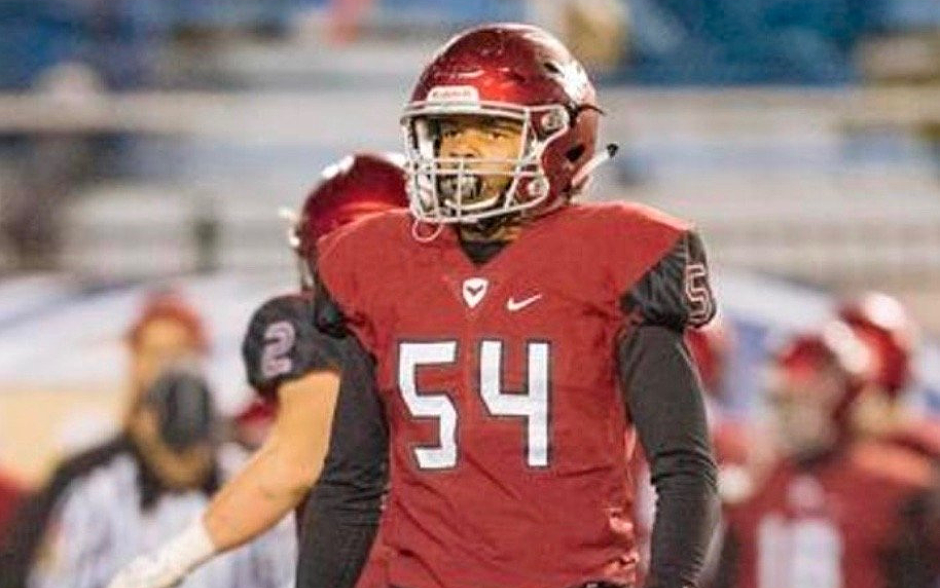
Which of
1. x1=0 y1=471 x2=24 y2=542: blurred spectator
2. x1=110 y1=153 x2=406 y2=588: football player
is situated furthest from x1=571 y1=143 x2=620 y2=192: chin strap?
x1=0 y1=471 x2=24 y2=542: blurred spectator

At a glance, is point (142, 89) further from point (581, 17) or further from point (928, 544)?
Result: point (928, 544)

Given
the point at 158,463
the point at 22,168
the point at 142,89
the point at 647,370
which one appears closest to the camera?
the point at 647,370

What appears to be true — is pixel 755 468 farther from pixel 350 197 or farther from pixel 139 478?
pixel 350 197

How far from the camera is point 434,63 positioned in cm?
411

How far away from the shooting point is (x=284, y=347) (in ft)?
16.6

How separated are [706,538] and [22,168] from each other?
18.4 feet

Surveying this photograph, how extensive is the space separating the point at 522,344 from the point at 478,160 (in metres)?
0.23

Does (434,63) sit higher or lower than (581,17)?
lower

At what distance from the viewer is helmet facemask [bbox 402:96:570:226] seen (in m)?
4.00

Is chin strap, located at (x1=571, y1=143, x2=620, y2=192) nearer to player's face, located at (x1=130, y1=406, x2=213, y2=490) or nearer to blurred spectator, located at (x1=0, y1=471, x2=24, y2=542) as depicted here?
player's face, located at (x1=130, y1=406, x2=213, y2=490)

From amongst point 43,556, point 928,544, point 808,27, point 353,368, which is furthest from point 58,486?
point 353,368

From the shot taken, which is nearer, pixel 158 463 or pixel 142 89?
pixel 158 463

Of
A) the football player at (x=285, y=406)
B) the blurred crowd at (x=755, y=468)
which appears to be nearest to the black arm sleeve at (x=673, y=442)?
the football player at (x=285, y=406)

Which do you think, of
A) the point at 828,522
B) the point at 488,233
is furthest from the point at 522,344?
the point at 828,522
